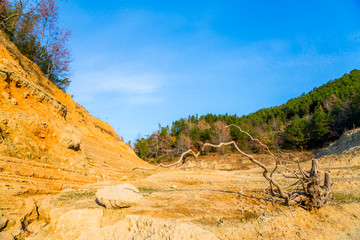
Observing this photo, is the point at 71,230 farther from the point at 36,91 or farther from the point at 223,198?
the point at 36,91

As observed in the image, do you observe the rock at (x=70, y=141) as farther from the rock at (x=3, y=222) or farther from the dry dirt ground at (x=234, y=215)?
the rock at (x=3, y=222)

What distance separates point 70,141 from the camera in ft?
38.4

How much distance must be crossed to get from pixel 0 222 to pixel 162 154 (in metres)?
55.8

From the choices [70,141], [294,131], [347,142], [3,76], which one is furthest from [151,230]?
[294,131]

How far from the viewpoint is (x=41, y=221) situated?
20.6 ft

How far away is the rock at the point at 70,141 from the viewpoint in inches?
452

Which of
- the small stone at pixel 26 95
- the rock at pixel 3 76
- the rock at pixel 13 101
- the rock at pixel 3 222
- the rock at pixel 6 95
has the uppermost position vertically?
the rock at pixel 3 76

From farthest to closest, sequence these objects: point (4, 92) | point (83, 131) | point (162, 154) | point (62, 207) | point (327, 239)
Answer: point (162, 154) → point (83, 131) → point (4, 92) → point (62, 207) → point (327, 239)

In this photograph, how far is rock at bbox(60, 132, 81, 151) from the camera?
1148 centimetres

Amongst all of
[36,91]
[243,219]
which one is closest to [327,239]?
[243,219]

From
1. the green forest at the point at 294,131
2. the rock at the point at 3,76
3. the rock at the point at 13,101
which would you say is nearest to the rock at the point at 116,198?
the rock at the point at 13,101

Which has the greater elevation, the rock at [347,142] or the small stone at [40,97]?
the small stone at [40,97]

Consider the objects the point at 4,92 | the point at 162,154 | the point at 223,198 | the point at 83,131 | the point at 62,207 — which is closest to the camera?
the point at 62,207

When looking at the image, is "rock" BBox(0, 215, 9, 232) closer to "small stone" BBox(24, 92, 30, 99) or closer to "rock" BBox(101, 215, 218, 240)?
"rock" BBox(101, 215, 218, 240)
